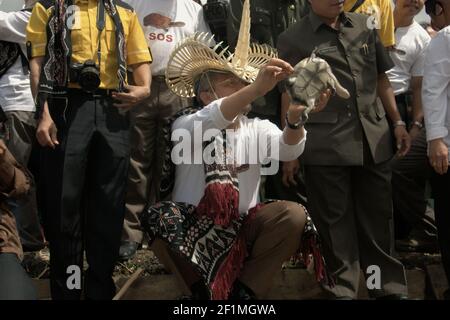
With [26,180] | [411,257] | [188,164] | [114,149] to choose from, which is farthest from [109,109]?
[411,257]

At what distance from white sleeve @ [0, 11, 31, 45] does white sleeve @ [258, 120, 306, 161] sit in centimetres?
180

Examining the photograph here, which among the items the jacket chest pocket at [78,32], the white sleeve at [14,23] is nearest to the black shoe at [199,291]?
the jacket chest pocket at [78,32]

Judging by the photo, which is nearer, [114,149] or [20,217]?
[114,149]

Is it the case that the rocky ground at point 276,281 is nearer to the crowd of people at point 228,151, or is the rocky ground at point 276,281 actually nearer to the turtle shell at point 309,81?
the crowd of people at point 228,151

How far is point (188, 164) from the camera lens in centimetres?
439

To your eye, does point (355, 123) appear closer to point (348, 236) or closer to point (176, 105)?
point (348, 236)

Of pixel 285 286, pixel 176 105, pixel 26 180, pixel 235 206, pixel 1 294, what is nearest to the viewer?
pixel 1 294

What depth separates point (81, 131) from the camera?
14.6 ft

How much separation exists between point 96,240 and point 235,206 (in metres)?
0.82

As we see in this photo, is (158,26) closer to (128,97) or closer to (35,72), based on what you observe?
(128,97)

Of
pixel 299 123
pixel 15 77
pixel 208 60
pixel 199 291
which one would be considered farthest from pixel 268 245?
pixel 15 77

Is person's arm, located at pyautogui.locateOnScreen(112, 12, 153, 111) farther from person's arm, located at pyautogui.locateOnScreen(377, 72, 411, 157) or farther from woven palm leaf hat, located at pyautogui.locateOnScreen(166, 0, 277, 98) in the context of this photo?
person's arm, located at pyautogui.locateOnScreen(377, 72, 411, 157)

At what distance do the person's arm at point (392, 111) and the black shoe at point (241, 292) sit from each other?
133cm

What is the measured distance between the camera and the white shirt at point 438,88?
4547mm
